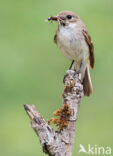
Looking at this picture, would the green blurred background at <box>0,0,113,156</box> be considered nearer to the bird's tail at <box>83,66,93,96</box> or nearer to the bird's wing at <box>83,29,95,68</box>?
the bird's tail at <box>83,66,93,96</box>

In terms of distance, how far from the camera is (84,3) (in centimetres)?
1270

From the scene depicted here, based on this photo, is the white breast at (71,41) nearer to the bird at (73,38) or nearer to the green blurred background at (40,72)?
the bird at (73,38)

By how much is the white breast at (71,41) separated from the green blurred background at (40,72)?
1231mm

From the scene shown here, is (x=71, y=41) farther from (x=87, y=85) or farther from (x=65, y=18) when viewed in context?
(x=87, y=85)

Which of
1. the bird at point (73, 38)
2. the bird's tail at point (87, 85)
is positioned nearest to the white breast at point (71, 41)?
A: the bird at point (73, 38)

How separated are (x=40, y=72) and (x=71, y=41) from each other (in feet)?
7.15

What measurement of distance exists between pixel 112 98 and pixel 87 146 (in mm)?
1444

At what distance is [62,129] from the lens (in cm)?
640

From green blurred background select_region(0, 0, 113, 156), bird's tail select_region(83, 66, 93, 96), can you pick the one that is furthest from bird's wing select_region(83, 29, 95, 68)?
green blurred background select_region(0, 0, 113, 156)

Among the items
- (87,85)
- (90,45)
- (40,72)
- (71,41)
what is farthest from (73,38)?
(40,72)

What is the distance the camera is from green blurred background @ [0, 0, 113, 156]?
31.9 ft

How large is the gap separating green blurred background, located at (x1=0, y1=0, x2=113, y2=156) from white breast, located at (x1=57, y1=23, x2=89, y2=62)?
48.5 inches

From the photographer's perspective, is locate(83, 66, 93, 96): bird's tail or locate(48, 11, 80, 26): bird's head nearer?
locate(48, 11, 80, 26): bird's head

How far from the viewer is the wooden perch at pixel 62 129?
238 inches
